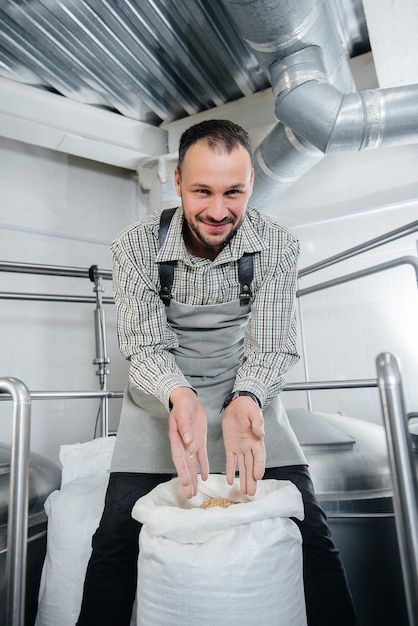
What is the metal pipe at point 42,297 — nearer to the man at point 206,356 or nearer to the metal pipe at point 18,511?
the man at point 206,356

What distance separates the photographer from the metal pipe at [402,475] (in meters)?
0.50

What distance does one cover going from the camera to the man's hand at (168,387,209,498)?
2.59ft

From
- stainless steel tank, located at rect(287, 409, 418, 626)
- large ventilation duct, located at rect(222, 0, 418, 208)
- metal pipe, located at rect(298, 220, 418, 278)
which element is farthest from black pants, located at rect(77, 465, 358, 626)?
large ventilation duct, located at rect(222, 0, 418, 208)

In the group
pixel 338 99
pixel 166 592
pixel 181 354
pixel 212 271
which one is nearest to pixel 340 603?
pixel 166 592

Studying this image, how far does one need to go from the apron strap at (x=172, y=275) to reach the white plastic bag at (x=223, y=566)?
1.51ft

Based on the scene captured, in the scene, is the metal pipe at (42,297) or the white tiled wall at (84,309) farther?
the white tiled wall at (84,309)

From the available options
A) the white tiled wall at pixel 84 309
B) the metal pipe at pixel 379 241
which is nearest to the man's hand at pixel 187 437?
the metal pipe at pixel 379 241

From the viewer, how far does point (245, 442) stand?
2.76 ft

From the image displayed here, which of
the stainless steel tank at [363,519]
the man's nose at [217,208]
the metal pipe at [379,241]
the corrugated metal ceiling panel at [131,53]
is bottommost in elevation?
the stainless steel tank at [363,519]

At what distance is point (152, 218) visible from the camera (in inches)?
43.6

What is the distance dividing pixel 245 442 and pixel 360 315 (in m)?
1.92

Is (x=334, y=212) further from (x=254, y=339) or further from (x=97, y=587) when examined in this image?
(x=97, y=587)

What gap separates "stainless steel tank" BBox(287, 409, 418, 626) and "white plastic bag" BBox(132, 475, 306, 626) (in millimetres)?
530

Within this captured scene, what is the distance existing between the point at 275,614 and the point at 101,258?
8.41 ft
